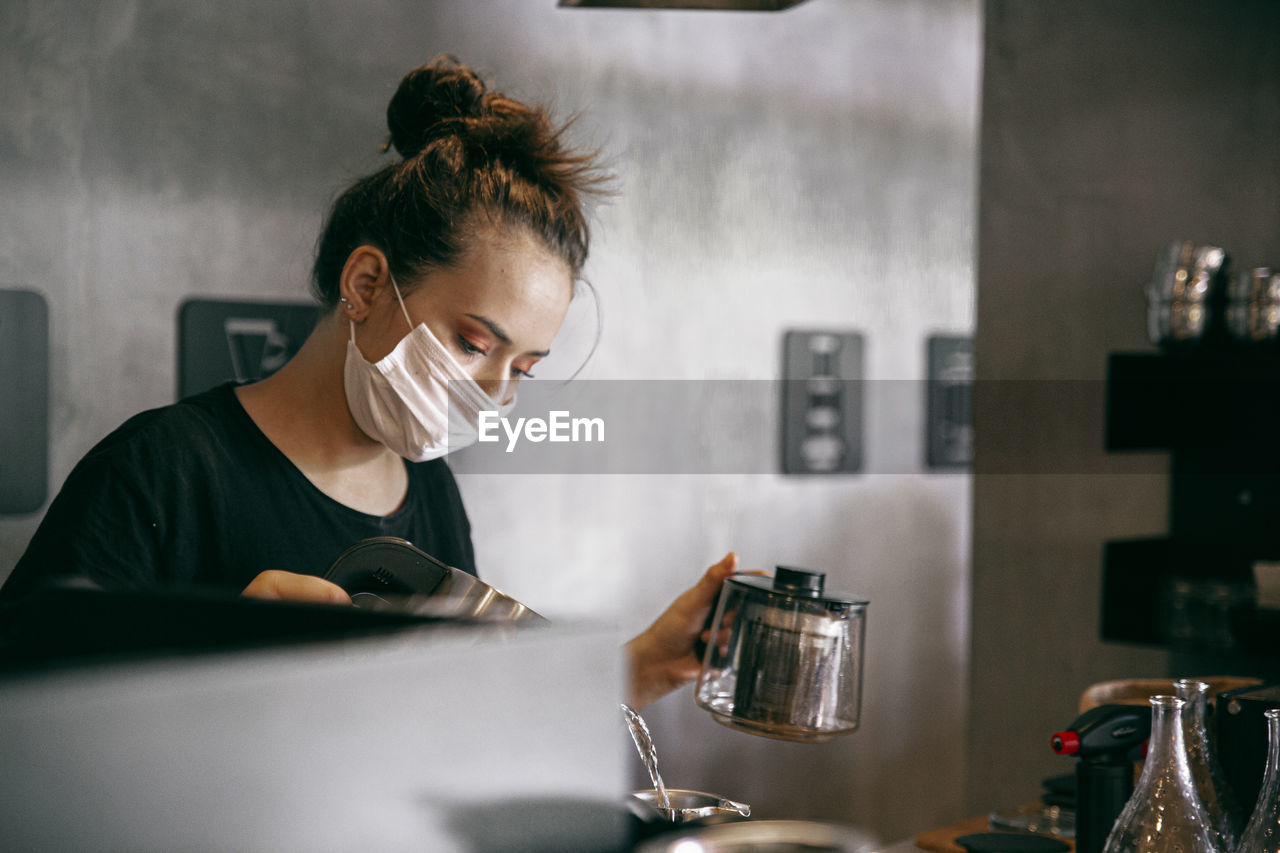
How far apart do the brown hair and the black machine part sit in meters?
1.01

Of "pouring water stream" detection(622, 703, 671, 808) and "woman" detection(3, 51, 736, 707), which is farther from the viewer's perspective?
"woman" detection(3, 51, 736, 707)

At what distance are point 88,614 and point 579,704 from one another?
0.96 feet

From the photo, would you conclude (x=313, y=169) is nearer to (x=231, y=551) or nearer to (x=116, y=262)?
(x=116, y=262)

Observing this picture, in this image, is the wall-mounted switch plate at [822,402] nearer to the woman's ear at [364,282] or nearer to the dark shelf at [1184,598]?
the dark shelf at [1184,598]

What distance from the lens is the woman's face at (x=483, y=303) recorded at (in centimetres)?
178

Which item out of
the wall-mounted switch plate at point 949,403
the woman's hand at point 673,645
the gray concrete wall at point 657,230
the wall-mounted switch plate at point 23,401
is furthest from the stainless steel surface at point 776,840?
the wall-mounted switch plate at point 949,403

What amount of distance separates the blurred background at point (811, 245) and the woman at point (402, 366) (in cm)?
52

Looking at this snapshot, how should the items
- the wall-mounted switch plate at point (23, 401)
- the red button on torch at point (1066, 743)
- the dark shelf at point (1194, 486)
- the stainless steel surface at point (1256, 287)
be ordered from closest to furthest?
the red button on torch at point (1066, 743)
the wall-mounted switch plate at point (23, 401)
the stainless steel surface at point (1256, 287)
the dark shelf at point (1194, 486)

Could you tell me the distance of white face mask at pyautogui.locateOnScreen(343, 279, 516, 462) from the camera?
70.2 inches

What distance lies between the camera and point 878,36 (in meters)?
3.39

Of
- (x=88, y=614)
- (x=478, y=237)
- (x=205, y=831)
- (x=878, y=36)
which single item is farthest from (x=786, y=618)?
(x=878, y=36)

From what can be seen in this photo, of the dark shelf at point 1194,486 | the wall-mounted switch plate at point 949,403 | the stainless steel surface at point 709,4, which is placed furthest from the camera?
the wall-mounted switch plate at point 949,403

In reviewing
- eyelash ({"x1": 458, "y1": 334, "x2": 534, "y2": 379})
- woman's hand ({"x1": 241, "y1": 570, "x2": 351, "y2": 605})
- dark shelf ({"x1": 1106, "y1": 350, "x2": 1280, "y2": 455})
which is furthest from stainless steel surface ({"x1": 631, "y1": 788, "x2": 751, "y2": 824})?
dark shelf ({"x1": 1106, "y1": 350, "x2": 1280, "y2": 455})

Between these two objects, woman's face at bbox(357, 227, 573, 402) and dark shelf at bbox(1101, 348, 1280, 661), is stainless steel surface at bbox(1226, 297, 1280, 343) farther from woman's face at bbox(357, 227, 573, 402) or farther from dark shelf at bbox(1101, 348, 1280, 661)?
woman's face at bbox(357, 227, 573, 402)
